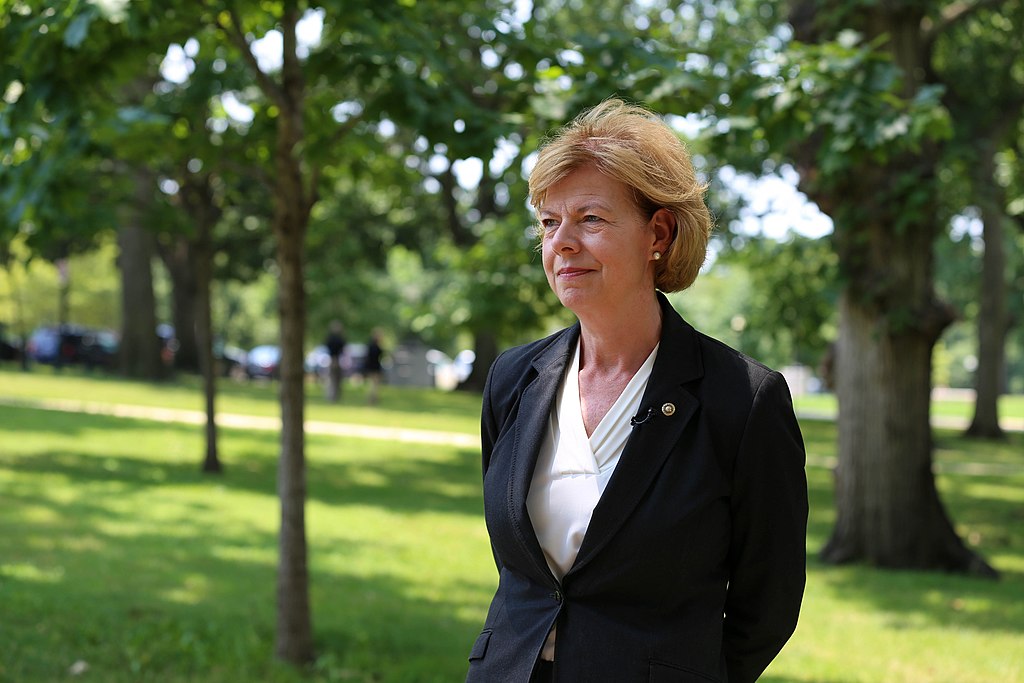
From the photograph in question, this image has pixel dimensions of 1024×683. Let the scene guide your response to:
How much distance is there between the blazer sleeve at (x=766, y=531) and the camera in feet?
8.16

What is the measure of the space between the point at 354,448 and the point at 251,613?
10.6m

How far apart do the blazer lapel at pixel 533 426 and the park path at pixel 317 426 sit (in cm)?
1718

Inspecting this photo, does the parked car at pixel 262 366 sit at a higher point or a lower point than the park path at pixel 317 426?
higher

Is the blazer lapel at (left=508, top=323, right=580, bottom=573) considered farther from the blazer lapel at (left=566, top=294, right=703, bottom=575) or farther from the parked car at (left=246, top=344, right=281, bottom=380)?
the parked car at (left=246, top=344, right=281, bottom=380)

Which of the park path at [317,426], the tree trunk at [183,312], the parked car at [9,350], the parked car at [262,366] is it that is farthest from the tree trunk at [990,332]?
the parked car at [9,350]

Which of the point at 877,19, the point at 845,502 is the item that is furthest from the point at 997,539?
the point at 877,19

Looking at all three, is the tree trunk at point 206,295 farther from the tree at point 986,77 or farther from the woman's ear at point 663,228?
the woman's ear at point 663,228

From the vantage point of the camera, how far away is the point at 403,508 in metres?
13.1

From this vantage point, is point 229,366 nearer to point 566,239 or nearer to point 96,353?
point 96,353

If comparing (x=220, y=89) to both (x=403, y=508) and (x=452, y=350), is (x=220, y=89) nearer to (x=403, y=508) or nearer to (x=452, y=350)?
(x=403, y=508)

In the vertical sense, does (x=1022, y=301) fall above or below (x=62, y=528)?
above

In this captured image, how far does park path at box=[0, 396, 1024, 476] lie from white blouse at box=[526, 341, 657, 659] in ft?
56.9

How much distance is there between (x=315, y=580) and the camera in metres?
9.20

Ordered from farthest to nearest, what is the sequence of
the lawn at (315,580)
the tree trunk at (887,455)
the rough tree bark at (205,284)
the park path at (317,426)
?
the park path at (317,426), the rough tree bark at (205,284), the tree trunk at (887,455), the lawn at (315,580)
